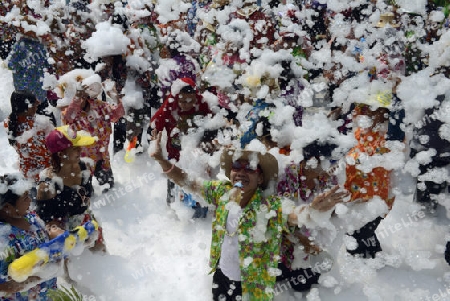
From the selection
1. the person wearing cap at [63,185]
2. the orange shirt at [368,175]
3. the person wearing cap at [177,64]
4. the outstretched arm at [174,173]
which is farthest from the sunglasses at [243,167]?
the person wearing cap at [177,64]

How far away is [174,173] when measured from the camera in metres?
2.65

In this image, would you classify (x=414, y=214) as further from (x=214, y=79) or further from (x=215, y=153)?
(x=214, y=79)

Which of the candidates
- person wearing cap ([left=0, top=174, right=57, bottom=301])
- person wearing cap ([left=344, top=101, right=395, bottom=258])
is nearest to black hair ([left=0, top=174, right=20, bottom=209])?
person wearing cap ([left=0, top=174, right=57, bottom=301])

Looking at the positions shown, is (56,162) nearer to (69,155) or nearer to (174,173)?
(69,155)

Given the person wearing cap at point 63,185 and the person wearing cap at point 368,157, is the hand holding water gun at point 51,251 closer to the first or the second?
the person wearing cap at point 63,185

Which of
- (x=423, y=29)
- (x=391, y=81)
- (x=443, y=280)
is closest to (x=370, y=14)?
(x=423, y=29)

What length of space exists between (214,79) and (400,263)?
9.06 feet

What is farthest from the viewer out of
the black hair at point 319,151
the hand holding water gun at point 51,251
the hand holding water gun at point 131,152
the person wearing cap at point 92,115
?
the hand holding water gun at point 131,152

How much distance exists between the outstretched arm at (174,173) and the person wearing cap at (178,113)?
3.54ft

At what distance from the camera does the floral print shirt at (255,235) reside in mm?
2422

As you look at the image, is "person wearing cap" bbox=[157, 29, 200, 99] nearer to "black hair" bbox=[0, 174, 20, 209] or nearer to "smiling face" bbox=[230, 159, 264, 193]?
"smiling face" bbox=[230, 159, 264, 193]

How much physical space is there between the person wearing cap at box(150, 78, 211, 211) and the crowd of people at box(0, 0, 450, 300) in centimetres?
1

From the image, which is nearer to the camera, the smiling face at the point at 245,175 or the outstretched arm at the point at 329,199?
the outstretched arm at the point at 329,199

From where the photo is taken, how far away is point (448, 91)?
3428mm
